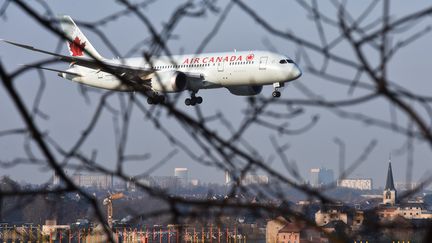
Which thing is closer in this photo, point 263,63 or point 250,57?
point 263,63

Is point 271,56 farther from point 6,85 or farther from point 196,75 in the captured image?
point 6,85

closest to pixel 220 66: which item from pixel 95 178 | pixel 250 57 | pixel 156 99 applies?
pixel 250 57

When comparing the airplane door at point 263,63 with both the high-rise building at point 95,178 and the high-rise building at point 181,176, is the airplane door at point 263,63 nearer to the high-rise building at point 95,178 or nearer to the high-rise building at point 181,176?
the high-rise building at point 181,176

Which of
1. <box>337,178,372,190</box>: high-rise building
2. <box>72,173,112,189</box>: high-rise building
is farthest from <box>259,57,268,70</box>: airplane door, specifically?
<box>72,173,112,189</box>: high-rise building

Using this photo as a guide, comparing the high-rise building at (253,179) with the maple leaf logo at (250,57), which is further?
the maple leaf logo at (250,57)

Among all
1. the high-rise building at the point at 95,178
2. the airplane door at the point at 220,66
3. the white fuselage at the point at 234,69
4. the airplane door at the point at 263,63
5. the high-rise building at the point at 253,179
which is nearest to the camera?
the high-rise building at the point at 95,178

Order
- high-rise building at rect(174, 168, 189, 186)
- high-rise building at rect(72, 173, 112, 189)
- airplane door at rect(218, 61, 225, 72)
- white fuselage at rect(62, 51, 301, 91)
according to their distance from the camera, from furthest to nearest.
Result: airplane door at rect(218, 61, 225, 72) → white fuselage at rect(62, 51, 301, 91) → high-rise building at rect(174, 168, 189, 186) → high-rise building at rect(72, 173, 112, 189)

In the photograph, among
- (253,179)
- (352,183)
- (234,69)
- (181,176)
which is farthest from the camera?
(234,69)

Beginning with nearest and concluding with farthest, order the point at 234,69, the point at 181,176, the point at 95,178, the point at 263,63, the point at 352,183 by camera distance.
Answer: the point at 95,178 → the point at 352,183 → the point at 181,176 → the point at 263,63 → the point at 234,69

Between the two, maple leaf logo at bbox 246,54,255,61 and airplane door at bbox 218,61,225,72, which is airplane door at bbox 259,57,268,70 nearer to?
maple leaf logo at bbox 246,54,255,61

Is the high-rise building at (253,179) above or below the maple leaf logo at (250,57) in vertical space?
below

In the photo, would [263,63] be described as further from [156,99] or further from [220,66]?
[156,99]

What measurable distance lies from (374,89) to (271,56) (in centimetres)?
3440

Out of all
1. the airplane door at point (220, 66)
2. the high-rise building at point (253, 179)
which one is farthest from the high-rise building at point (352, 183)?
the airplane door at point (220, 66)
